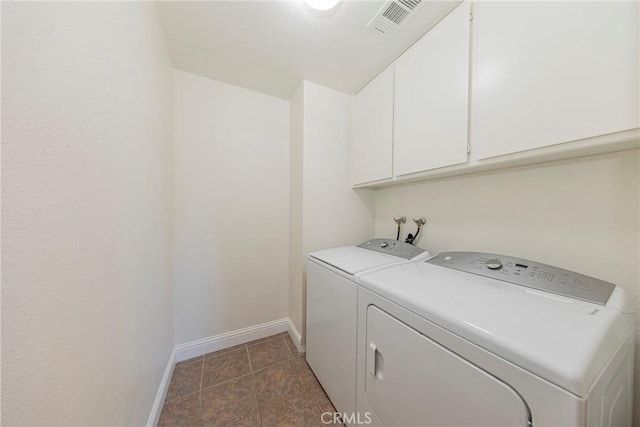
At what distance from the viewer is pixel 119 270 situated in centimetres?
75

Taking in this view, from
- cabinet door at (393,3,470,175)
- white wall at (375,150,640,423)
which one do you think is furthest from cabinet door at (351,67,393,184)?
white wall at (375,150,640,423)

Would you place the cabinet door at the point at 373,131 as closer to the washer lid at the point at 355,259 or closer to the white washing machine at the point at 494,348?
the washer lid at the point at 355,259

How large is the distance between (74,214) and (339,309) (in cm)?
112

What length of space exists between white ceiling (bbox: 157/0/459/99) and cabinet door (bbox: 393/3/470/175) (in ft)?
0.44

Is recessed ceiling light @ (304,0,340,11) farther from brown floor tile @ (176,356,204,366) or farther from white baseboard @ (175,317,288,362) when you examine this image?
brown floor tile @ (176,356,204,366)

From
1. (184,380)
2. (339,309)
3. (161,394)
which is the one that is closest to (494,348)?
(339,309)

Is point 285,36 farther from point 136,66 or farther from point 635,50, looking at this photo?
point 635,50

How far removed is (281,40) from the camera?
131 cm

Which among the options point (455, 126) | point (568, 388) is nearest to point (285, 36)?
point (455, 126)

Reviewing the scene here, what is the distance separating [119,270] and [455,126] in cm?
168

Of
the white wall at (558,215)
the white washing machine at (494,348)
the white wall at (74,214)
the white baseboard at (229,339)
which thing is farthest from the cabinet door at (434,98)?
the white baseboard at (229,339)

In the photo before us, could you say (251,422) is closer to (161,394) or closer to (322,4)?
(161,394)

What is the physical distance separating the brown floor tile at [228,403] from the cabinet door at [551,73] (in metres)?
1.96

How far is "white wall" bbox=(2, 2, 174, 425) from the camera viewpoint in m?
0.38
